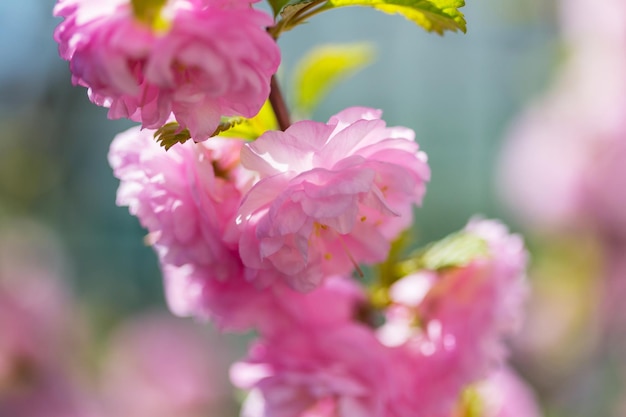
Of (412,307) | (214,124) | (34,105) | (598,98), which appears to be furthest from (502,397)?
(34,105)

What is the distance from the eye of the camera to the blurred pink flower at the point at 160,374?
1636 millimetres

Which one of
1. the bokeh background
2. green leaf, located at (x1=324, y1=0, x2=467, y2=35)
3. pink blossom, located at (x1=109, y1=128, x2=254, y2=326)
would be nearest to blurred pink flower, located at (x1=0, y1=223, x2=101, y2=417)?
the bokeh background

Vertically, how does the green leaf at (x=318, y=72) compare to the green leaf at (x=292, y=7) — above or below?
below

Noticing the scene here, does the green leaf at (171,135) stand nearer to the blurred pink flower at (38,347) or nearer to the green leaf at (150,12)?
the green leaf at (150,12)

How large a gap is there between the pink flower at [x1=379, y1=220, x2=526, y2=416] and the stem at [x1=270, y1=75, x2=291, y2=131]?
0.19 meters

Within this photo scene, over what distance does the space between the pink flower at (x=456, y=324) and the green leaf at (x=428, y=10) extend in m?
0.18

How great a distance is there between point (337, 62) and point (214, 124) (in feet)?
0.87

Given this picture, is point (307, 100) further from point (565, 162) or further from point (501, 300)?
point (565, 162)

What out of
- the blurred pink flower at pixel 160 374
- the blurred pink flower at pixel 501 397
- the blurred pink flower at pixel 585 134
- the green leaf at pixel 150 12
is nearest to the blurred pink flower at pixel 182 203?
the green leaf at pixel 150 12

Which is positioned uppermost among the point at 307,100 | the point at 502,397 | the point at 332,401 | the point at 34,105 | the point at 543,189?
the point at 307,100

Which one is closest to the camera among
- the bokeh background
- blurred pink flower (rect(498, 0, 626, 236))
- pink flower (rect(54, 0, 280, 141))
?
pink flower (rect(54, 0, 280, 141))

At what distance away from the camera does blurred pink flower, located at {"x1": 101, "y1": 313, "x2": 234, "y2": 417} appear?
5.37ft

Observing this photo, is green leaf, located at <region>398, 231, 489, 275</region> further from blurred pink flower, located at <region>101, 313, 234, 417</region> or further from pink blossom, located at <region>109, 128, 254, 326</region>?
blurred pink flower, located at <region>101, 313, 234, 417</region>

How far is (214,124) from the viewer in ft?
1.22
